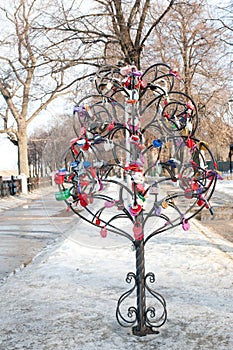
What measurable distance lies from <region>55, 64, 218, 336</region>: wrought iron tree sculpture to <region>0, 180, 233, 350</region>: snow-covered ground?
11.1 inches

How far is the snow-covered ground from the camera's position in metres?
4.00

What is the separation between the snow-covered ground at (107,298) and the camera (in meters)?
4.00

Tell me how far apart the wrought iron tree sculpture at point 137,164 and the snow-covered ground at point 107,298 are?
283 mm

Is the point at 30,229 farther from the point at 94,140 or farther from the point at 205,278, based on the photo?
the point at 94,140

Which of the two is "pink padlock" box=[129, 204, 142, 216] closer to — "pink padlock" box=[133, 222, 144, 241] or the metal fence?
"pink padlock" box=[133, 222, 144, 241]

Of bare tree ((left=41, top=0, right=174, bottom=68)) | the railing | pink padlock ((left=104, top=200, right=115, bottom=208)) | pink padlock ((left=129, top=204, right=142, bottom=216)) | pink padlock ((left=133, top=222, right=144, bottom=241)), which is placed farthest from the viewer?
the railing

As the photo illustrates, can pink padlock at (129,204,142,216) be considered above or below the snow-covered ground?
above

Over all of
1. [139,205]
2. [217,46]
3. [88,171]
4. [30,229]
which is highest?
[217,46]

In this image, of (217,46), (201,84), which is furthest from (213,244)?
(201,84)

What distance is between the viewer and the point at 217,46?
71.7 ft

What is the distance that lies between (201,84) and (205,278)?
71.4 feet

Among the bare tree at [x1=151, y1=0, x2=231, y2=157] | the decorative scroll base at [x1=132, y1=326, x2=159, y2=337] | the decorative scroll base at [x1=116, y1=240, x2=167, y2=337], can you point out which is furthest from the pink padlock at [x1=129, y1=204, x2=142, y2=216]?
the bare tree at [x1=151, y1=0, x2=231, y2=157]

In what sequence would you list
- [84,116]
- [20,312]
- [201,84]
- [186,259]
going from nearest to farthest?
[84,116] → [20,312] → [186,259] → [201,84]

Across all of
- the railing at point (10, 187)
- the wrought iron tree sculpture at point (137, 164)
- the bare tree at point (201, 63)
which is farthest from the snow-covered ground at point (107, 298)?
the railing at point (10, 187)
